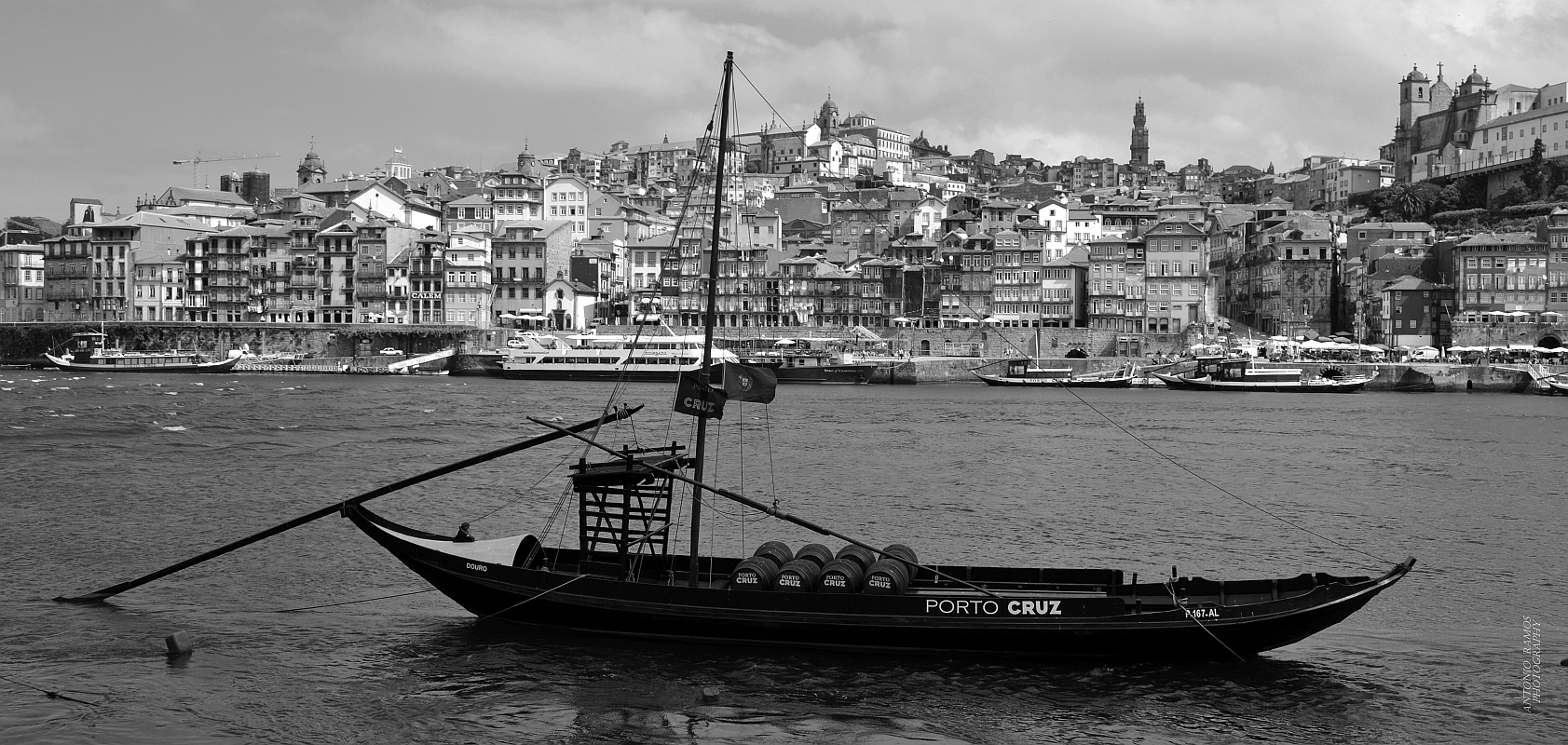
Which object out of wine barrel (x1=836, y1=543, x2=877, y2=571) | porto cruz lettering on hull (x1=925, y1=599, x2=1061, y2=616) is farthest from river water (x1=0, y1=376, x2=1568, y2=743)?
wine barrel (x1=836, y1=543, x2=877, y2=571)

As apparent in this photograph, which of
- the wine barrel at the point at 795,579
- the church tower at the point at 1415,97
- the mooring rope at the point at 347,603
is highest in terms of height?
the church tower at the point at 1415,97

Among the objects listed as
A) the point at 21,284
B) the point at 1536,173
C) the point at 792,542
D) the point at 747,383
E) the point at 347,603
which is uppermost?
the point at 1536,173

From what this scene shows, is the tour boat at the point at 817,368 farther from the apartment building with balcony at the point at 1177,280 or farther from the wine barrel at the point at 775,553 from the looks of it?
the wine barrel at the point at 775,553

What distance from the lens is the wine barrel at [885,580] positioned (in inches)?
773

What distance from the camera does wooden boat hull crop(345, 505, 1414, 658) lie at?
19.2m

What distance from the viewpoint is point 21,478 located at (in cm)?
3891

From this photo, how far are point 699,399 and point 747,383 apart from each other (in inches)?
32.1

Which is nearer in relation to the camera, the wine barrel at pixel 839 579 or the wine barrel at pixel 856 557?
the wine barrel at pixel 839 579

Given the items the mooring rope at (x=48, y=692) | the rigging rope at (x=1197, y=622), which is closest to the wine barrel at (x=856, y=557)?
the rigging rope at (x=1197, y=622)

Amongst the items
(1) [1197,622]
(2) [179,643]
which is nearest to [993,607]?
(1) [1197,622]

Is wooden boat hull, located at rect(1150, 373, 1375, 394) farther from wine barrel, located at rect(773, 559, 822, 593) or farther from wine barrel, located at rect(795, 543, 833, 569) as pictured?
wine barrel, located at rect(773, 559, 822, 593)

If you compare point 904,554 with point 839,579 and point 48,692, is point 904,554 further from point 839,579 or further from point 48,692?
point 48,692

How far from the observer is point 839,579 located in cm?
1962

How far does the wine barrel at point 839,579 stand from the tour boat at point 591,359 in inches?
3136
